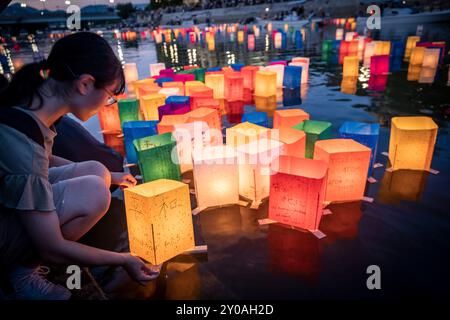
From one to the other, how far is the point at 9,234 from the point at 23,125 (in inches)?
23.9

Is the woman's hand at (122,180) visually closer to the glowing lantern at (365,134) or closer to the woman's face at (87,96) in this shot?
the woman's face at (87,96)

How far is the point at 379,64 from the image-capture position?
7.93m

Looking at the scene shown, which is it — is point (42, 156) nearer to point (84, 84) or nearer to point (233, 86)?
point (84, 84)

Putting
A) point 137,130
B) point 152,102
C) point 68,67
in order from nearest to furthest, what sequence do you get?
point 68,67 < point 137,130 < point 152,102

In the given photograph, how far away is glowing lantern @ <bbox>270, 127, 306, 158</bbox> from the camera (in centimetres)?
297

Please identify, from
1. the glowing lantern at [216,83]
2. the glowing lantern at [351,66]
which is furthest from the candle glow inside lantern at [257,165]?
the glowing lantern at [351,66]

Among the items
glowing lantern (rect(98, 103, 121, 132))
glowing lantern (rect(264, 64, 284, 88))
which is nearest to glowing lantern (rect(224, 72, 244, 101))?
glowing lantern (rect(264, 64, 284, 88))

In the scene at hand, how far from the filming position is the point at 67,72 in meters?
1.47

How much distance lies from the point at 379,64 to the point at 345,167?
21.5 ft

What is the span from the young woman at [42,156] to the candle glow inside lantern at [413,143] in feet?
9.21

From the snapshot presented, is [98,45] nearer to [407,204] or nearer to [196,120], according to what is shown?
[196,120]

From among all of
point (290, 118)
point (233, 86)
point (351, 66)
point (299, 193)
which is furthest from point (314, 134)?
point (351, 66)

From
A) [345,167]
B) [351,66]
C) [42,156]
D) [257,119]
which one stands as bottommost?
[345,167]

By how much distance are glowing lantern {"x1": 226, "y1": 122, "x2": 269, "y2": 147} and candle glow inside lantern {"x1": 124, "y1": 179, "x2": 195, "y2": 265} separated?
3.79ft
